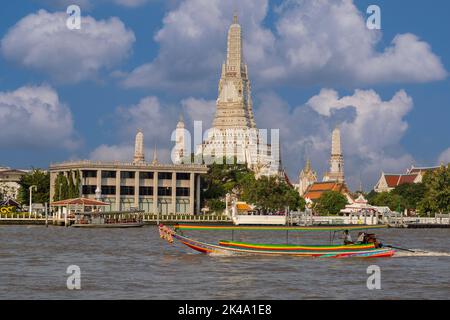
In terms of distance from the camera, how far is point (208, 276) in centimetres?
4072

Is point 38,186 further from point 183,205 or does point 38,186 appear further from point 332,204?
point 332,204

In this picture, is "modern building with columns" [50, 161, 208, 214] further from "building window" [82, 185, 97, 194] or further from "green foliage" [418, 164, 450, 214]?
"green foliage" [418, 164, 450, 214]

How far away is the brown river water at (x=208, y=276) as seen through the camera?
1374 inches

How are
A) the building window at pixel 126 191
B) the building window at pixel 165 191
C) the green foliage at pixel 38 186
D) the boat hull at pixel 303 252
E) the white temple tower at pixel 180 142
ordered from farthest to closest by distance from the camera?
the white temple tower at pixel 180 142, the green foliage at pixel 38 186, the building window at pixel 165 191, the building window at pixel 126 191, the boat hull at pixel 303 252

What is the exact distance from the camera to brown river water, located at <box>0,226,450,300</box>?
34906mm

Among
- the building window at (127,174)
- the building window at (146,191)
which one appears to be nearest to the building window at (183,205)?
the building window at (146,191)

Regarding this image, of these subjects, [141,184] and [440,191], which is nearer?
[440,191]

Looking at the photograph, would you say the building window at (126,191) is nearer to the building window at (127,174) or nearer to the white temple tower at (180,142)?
the building window at (127,174)

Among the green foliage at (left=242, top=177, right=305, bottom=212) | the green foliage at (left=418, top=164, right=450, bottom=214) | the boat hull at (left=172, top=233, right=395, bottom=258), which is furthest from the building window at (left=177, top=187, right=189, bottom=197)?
the boat hull at (left=172, top=233, right=395, bottom=258)

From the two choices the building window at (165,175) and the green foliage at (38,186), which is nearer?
the building window at (165,175)

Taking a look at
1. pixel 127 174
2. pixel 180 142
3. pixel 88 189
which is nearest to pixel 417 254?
pixel 88 189

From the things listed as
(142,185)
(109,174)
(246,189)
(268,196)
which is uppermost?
(109,174)
